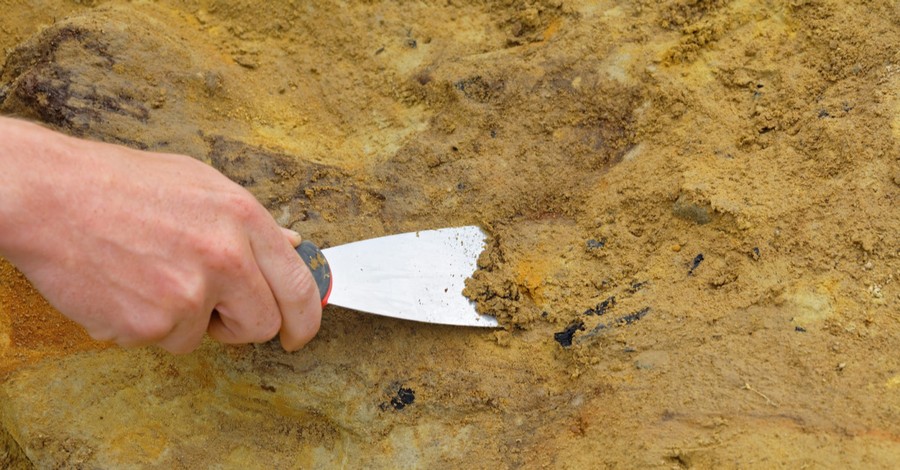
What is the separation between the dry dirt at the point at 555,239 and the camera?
1835 mm

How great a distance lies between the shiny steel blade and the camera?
208 cm

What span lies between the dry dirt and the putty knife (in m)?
0.07

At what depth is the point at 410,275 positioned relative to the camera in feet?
7.06

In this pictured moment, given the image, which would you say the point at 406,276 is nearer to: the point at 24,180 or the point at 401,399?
the point at 401,399

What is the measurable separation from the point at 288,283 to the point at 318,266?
0.54 ft

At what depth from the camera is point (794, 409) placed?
172cm

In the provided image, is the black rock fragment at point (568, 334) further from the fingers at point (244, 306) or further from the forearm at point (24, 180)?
the forearm at point (24, 180)

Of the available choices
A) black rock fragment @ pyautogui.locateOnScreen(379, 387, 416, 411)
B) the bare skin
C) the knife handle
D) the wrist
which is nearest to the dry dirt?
black rock fragment @ pyautogui.locateOnScreen(379, 387, 416, 411)

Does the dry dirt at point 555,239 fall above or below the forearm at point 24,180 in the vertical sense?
below

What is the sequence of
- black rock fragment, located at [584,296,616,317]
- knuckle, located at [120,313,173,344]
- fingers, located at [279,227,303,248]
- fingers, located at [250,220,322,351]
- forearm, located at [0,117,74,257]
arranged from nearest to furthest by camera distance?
forearm, located at [0,117,74,257]
knuckle, located at [120,313,173,344]
fingers, located at [250,220,322,351]
fingers, located at [279,227,303,248]
black rock fragment, located at [584,296,616,317]

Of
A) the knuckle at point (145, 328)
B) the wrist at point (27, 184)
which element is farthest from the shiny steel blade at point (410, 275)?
the wrist at point (27, 184)

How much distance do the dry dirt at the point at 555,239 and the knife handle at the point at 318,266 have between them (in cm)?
18

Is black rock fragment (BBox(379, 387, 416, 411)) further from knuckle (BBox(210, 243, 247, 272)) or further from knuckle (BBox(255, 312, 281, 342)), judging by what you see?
knuckle (BBox(210, 243, 247, 272))

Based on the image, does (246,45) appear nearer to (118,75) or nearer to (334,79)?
(334,79)
